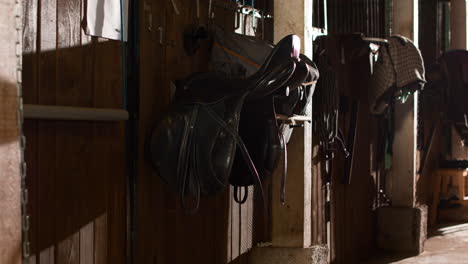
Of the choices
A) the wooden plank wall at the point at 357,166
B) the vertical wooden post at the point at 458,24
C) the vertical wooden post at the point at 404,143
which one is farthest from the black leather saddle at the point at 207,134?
the vertical wooden post at the point at 458,24

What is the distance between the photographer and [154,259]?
9.54 feet

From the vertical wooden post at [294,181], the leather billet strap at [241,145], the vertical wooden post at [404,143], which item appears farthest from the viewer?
the vertical wooden post at [404,143]

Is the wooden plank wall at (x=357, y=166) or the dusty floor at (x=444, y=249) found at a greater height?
the wooden plank wall at (x=357, y=166)

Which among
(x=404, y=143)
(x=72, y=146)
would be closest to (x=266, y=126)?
(x=72, y=146)

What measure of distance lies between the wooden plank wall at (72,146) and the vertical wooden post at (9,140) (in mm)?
731

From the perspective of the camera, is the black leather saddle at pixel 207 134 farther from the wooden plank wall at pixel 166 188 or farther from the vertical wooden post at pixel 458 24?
the vertical wooden post at pixel 458 24

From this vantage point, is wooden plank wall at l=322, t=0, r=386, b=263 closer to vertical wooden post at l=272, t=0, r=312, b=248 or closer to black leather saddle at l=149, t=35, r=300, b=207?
vertical wooden post at l=272, t=0, r=312, b=248

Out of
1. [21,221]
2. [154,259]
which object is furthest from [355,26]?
[21,221]

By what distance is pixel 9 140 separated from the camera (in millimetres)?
1451

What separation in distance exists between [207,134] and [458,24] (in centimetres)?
543

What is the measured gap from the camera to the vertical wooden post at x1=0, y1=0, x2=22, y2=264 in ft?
4.71

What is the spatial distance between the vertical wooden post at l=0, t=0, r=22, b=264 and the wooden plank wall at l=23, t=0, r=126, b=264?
2.40ft

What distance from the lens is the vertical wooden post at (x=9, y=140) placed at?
4.71 ft

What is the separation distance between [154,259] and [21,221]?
4.79 feet
